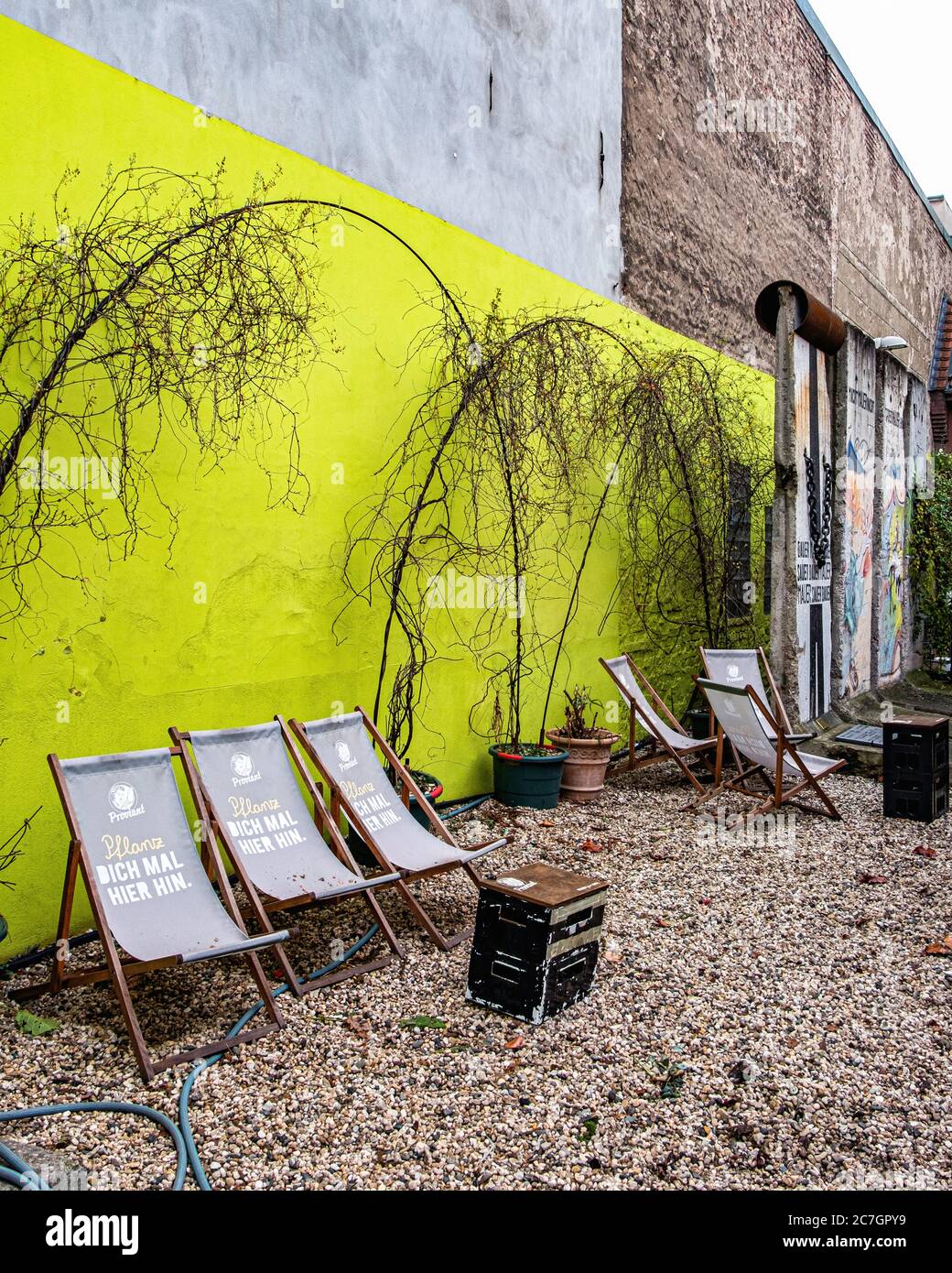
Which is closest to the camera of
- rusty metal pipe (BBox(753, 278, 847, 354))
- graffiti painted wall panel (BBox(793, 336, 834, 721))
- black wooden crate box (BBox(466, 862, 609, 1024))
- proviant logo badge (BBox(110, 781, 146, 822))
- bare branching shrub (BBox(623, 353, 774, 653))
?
black wooden crate box (BBox(466, 862, 609, 1024))

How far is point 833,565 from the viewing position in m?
7.56

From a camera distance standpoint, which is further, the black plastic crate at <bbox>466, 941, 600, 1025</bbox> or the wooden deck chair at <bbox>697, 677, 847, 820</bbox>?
the wooden deck chair at <bbox>697, 677, 847, 820</bbox>

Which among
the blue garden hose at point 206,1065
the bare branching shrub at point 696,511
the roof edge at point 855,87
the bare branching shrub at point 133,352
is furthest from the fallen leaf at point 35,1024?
the roof edge at point 855,87

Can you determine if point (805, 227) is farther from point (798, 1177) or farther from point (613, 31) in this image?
point (798, 1177)

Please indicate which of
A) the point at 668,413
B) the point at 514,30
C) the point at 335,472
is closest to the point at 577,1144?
the point at 335,472

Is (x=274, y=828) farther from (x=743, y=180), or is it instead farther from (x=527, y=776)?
(x=743, y=180)

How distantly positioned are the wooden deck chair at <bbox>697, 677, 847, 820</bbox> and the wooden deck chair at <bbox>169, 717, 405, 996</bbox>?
2806 mm

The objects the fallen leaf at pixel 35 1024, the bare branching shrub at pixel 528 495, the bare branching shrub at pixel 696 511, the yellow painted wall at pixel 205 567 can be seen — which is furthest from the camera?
the bare branching shrub at pixel 696 511

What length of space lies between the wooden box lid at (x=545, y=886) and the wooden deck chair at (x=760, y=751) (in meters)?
2.54

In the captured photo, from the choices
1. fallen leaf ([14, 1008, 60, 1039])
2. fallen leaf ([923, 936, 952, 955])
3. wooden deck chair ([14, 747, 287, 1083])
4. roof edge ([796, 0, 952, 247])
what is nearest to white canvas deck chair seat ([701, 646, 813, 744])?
fallen leaf ([923, 936, 952, 955])

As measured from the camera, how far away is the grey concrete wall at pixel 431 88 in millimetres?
4051

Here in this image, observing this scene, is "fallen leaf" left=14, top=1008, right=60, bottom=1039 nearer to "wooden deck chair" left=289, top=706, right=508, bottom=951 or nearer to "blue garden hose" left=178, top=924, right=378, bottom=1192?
"blue garden hose" left=178, top=924, right=378, bottom=1192

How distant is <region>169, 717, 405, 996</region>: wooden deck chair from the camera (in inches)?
134

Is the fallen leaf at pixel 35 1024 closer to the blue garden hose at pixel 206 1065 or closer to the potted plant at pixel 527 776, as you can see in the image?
the blue garden hose at pixel 206 1065
